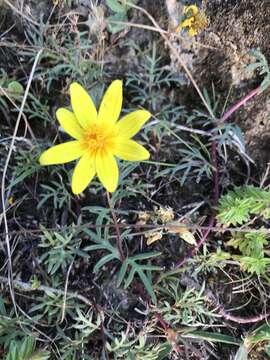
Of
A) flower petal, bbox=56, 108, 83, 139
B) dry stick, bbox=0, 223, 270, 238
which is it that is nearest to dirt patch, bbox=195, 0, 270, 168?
dry stick, bbox=0, 223, 270, 238

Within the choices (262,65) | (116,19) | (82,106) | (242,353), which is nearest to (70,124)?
(82,106)

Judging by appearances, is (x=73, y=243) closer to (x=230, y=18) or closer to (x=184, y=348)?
(x=184, y=348)

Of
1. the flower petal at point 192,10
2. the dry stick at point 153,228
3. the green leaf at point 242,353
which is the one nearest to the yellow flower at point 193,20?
the flower petal at point 192,10

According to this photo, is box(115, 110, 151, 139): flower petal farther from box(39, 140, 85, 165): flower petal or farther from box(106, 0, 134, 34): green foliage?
box(106, 0, 134, 34): green foliage

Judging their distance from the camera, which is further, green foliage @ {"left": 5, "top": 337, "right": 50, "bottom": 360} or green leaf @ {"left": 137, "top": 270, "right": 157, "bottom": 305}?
green leaf @ {"left": 137, "top": 270, "right": 157, "bottom": 305}

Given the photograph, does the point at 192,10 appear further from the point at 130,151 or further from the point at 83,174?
the point at 83,174

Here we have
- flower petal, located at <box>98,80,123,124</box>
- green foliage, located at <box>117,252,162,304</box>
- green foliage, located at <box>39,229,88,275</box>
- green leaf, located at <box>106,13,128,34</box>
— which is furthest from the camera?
green leaf, located at <box>106,13,128,34</box>

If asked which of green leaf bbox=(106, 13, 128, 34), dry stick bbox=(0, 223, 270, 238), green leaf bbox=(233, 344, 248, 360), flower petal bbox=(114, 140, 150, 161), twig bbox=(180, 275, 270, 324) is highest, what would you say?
green leaf bbox=(106, 13, 128, 34)
